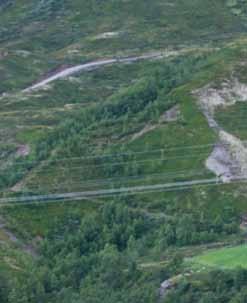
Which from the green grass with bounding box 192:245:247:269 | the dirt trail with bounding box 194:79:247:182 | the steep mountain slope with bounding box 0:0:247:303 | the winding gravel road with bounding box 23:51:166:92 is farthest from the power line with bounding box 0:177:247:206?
the winding gravel road with bounding box 23:51:166:92

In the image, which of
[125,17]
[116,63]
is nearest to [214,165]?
[116,63]

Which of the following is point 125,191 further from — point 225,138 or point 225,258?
point 225,258

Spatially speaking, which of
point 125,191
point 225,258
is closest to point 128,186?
point 125,191

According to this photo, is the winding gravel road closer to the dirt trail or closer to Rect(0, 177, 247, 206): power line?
the dirt trail

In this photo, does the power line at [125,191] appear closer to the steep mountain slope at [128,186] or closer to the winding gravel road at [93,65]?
the steep mountain slope at [128,186]

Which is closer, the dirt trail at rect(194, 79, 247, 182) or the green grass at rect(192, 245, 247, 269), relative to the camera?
the green grass at rect(192, 245, 247, 269)

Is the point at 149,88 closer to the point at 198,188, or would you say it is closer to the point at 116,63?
the point at 198,188

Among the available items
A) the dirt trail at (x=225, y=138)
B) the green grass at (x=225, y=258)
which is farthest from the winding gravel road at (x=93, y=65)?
the green grass at (x=225, y=258)
